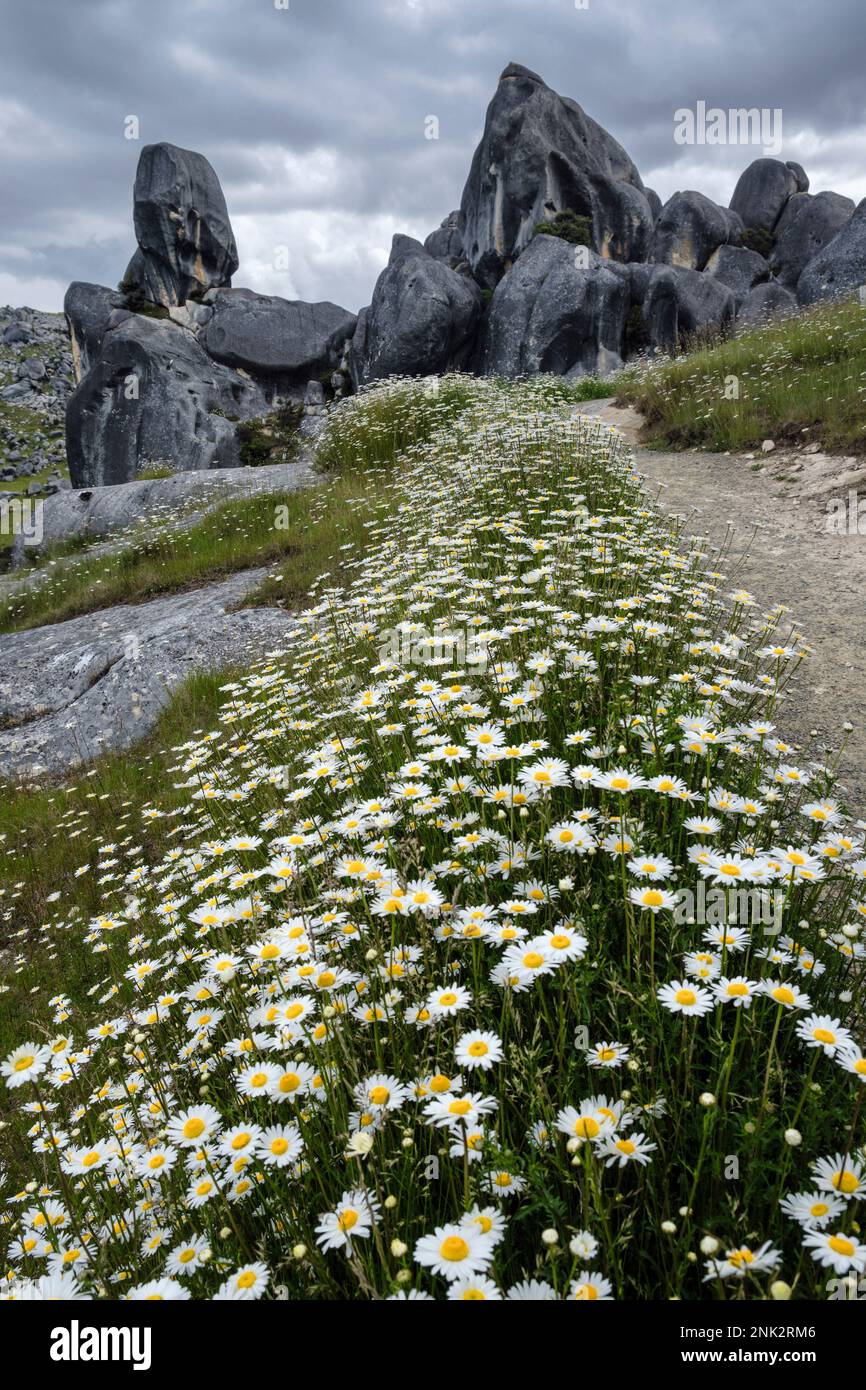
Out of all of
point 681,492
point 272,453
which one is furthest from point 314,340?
point 681,492

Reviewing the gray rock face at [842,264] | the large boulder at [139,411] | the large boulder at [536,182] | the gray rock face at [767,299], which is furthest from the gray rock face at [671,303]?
the large boulder at [139,411]

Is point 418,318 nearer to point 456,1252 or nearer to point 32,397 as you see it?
point 456,1252

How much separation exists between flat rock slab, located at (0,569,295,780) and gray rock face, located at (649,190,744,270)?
3127 cm

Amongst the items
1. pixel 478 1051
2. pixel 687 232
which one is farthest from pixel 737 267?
pixel 478 1051

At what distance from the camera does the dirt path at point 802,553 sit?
422cm

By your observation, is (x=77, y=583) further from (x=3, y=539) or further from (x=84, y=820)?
(x=3, y=539)

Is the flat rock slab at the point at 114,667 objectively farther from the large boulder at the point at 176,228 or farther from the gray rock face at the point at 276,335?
the large boulder at the point at 176,228

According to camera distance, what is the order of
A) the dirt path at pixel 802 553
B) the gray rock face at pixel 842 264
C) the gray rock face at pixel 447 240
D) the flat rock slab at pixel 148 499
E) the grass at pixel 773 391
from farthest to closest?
the gray rock face at pixel 447 240 < the gray rock face at pixel 842 264 < the flat rock slab at pixel 148 499 < the grass at pixel 773 391 < the dirt path at pixel 802 553

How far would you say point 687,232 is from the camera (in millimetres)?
31094

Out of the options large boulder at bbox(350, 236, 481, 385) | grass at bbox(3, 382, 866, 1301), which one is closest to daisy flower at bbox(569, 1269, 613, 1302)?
grass at bbox(3, 382, 866, 1301)

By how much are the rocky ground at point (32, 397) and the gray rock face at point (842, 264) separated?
50981 millimetres

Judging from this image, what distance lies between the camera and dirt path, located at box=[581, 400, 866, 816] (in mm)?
4219

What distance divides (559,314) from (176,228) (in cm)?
2491
